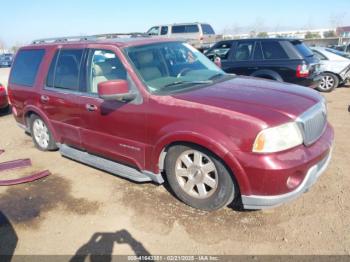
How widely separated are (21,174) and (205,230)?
312cm

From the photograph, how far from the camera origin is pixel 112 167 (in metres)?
4.29

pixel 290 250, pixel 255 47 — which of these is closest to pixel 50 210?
pixel 290 250

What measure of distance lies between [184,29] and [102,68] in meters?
17.8

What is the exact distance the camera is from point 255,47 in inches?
344

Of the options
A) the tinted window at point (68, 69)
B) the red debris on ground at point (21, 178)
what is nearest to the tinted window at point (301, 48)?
the tinted window at point (68, 69)

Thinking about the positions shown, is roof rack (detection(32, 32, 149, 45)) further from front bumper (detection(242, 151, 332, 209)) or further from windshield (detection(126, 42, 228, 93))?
front bumper (detection(242, 151, 332, 209))

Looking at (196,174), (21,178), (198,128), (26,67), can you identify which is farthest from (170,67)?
(26,67)

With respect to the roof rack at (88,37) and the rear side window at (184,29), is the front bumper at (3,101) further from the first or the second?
the rear side window at (184,29)

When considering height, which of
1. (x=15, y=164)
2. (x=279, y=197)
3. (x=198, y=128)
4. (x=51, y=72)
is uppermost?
(x=51, y=72)

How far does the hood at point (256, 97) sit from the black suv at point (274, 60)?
456cm

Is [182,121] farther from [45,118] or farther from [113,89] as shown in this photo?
[45,118]

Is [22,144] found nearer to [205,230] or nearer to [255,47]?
[205,230]

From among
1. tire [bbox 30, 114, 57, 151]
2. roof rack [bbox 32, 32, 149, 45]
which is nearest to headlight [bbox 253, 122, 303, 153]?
roof rack [bbox 32, 32, 149, 45]

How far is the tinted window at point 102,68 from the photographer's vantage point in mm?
4086
